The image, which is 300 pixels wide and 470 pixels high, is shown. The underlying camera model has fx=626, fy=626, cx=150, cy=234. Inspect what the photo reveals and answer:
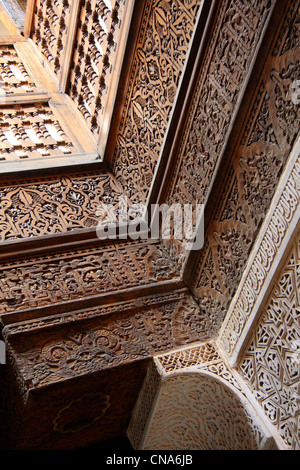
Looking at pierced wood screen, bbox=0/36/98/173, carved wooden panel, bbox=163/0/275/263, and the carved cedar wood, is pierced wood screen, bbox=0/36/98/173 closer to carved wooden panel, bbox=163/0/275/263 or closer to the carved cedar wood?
the carved cedar wood

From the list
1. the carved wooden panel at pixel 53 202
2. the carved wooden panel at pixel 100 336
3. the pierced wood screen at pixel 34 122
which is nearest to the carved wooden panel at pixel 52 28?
the pierced wood screen at pixel 34 122

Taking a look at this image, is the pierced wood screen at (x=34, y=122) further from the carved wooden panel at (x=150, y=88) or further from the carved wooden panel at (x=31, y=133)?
the carved wooden panel at (x=150, y=88)

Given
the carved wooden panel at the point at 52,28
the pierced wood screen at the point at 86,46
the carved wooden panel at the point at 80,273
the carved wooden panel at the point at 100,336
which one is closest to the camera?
the carved wooden panel at the point at 100,336

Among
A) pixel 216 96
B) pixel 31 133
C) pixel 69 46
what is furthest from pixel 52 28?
pixel 216 96

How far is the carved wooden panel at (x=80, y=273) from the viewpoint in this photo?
117 inches

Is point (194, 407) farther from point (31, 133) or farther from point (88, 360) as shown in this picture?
point (31, 133)

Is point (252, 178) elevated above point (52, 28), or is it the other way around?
point (252, 178)

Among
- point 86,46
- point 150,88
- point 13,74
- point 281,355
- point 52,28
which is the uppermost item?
point 150,88

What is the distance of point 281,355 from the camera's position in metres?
2.54

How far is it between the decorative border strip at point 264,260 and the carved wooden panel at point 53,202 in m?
0.99

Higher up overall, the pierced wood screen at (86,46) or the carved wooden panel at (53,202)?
the pierced wood screen at (86,46)

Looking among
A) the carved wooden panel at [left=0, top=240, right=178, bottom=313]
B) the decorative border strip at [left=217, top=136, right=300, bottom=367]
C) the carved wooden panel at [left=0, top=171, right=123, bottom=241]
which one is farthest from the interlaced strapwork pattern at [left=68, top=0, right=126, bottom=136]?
the decorative border strip at [left=217, top=136, right=300, bottom=367]

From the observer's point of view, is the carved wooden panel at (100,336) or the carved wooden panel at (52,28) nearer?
the carved wooden panel at (100,336)

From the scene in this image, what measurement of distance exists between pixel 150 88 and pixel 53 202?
2.67 ft
